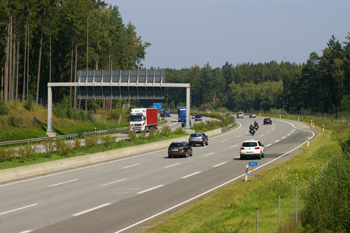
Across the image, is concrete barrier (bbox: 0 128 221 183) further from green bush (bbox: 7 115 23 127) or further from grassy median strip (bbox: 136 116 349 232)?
green bush (bbox: 7 115 23 127)

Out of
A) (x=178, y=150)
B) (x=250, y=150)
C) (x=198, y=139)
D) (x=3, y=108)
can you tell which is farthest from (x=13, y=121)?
(x=250, y=150)

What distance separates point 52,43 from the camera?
80125 millimetres

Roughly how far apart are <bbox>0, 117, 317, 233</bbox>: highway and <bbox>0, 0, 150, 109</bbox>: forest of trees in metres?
35.2

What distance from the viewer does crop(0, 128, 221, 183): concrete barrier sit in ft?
77.6

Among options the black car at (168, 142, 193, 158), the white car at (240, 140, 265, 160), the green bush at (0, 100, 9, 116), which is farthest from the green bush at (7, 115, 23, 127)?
→ the white car at (240, 140, 265, 160)

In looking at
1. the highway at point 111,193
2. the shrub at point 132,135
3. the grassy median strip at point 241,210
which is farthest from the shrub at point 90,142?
the grassy median strip at point 241,210

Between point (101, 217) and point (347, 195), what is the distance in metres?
8.31

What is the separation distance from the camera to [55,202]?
56.5 feet

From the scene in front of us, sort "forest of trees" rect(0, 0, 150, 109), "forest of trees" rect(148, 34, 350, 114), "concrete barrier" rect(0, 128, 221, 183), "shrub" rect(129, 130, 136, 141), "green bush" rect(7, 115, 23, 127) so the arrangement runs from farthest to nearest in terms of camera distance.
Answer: "forest of trees" rect(148, 34, 350, 114)
"forest of trees" rect(0, 0, 150, 109)
"green bush" rect(7, 115, 23, 127)
"shrub" rect(129, 130, 136, 141)
"concrete barrier" rect(0, 128, 221, 183)

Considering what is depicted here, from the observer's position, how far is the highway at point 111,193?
45.5ft

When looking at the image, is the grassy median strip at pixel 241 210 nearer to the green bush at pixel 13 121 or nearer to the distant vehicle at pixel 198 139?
the distant vehicle at pixel 198 139

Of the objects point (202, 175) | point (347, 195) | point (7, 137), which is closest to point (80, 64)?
point (7, 137)

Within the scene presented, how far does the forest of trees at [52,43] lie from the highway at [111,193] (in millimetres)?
35242

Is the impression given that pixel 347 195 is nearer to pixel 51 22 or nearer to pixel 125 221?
pixel 125 221
